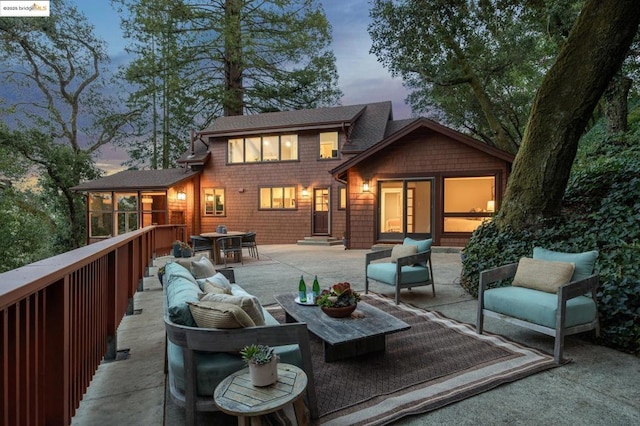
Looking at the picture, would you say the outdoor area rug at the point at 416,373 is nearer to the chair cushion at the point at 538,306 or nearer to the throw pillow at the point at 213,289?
the chair cushion at the point at 538,306

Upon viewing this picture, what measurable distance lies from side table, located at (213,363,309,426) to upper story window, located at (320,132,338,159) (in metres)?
12.0

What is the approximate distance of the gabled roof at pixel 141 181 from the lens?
1341cm

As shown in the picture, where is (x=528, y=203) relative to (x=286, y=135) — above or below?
below

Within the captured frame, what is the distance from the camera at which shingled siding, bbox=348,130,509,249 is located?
32.0 feet

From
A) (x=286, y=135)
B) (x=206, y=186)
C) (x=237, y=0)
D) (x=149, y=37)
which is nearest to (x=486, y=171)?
(x=286, y=135)

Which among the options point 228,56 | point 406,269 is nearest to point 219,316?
point 406,269

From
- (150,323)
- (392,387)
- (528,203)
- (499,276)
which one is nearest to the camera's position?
(392,387)

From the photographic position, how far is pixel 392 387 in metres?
2.48

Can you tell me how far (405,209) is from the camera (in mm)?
10539

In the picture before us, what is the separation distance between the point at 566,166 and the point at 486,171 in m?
5.09

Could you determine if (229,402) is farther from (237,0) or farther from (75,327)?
(237,0)

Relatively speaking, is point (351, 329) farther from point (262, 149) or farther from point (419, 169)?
point (262, 149)

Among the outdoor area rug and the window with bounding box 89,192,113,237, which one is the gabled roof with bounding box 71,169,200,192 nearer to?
the window with bounding box 89,192,113,237

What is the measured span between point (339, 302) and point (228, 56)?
1927 centimetres
